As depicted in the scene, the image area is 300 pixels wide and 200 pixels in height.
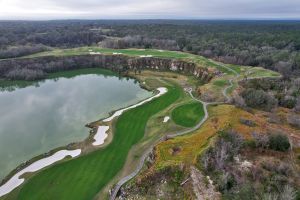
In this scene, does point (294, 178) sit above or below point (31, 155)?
above

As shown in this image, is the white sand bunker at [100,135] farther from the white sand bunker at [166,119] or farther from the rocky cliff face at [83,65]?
the rocky cliff face at [83,65]

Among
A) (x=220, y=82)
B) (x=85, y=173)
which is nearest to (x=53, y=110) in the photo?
(x=85, y=173)

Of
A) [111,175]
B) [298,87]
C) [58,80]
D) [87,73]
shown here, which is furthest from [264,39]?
[111,175]

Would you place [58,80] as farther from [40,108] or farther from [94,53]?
[40,108]

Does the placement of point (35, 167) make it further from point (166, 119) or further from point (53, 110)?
point (53, 110)

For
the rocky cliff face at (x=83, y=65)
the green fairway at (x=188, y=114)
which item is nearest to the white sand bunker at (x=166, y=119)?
the green fairway at (x=188, y=114)
